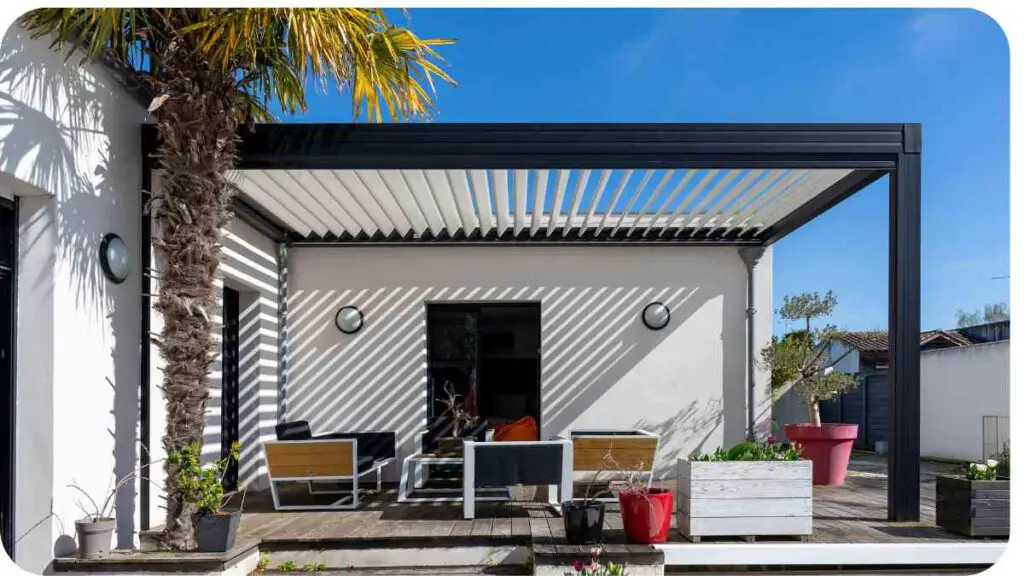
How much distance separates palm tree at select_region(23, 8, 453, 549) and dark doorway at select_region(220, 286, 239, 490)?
2600 millimetres

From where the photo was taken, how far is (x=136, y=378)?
5535 millimetres

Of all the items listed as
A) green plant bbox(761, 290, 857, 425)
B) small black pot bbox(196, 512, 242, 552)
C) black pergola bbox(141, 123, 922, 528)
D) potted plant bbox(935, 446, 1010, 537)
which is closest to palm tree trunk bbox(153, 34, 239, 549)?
small black pot bbox(196, 512, 242, 552)

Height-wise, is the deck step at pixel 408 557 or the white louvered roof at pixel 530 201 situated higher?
the white louvered roof at pixel 530 201

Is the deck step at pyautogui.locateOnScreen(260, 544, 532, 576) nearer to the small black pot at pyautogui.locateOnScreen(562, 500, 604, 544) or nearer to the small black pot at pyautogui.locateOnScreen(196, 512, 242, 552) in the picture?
the small black pot at pyautogui.locateOnScreen(562, 500, 604, 544)

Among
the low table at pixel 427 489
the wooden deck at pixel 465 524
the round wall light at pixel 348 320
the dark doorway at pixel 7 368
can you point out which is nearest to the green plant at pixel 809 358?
the wooden deck at pixel 465 524

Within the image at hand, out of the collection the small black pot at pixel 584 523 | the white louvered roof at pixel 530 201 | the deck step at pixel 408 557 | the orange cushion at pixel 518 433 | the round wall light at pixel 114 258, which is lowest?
the deck step at pixel 408 557

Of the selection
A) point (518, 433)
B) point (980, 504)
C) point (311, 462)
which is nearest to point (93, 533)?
point (311, 462)

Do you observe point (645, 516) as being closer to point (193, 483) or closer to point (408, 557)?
point (408, 557)

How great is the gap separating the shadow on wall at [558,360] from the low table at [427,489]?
5.37 feet

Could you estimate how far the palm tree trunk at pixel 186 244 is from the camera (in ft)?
16.6

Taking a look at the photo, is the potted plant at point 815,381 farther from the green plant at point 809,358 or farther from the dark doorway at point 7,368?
the dark doorway at point 7,368

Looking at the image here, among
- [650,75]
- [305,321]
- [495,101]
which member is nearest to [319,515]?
[305,321]

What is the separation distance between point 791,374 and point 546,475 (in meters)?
→ 3.81

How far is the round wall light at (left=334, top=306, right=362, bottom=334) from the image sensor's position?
8961mm
